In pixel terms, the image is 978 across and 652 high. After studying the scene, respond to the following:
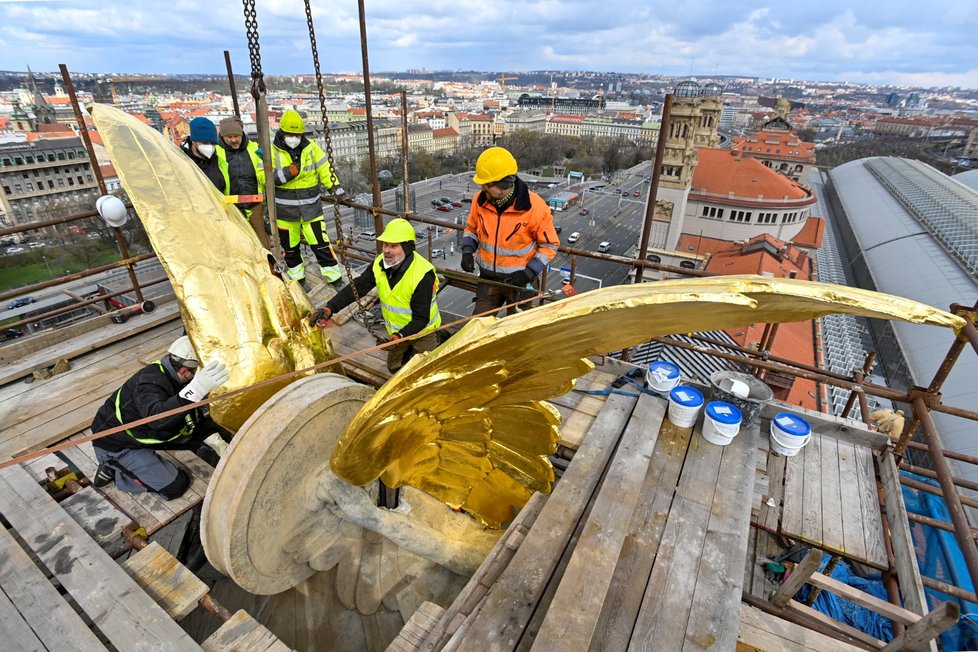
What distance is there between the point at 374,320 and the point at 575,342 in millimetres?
3952

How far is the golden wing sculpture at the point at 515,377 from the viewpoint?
139 centimetres

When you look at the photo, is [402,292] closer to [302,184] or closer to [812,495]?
[302,184]

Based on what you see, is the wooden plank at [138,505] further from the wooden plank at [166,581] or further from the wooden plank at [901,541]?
the wooden plank at [901,541]

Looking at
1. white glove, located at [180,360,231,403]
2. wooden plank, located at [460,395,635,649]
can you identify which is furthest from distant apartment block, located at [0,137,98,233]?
wooden plank, located at [460,395,635,649]

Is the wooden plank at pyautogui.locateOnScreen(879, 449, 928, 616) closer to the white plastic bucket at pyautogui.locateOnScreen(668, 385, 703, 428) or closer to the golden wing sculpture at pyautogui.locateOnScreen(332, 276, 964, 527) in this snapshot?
the white plastic bucket at pyautogui.locateOnScreen(668, 385, 703, 428)

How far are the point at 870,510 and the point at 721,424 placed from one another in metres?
1.07

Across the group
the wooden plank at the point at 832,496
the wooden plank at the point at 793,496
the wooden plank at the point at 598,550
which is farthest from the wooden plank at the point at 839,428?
the wooden plank at the point at 598,550

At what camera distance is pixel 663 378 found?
368 centimetres

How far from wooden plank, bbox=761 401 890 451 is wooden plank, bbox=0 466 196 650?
13.0ft

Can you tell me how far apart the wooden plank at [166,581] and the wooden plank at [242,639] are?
0.87 feet

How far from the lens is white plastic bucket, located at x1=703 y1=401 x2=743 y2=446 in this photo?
10.5 feet

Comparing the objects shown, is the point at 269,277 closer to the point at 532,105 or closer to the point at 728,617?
the point at 728,617

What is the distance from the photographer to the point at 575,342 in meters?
1.75

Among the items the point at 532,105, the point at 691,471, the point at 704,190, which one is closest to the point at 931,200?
the point at 704,190
